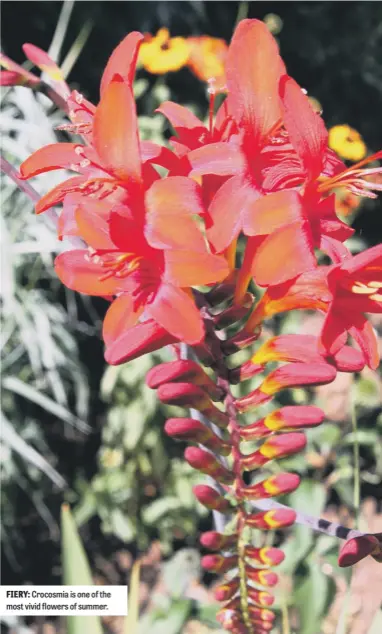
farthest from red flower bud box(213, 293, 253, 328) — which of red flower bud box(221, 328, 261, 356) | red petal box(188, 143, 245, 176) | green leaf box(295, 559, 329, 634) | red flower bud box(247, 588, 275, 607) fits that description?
green leaf box(295, 559, 329, 634)

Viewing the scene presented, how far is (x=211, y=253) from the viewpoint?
0.50m

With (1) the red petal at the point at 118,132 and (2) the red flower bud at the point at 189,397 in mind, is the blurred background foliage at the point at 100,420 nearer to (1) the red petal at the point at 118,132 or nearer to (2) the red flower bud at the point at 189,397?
(2) the red flower bud at the point at 189,397

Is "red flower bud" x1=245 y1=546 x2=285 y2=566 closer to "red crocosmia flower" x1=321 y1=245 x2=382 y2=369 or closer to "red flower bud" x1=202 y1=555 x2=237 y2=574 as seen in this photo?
"red flower bud" x1=202 y1=555 x2=237 y2=574

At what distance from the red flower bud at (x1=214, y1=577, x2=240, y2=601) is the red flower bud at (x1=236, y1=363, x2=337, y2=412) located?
0.49 ft

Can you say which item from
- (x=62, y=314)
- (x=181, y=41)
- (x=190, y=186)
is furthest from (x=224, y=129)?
(x=181, y=41)

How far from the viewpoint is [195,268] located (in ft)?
1.58

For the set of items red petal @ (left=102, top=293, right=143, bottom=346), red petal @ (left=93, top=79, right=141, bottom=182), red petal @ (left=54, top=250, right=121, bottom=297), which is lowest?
red petal @ (left=102, top=293, right=143, bottom=346)

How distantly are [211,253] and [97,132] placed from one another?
0.39 ft

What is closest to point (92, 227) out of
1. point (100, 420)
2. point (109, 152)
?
point (109, 152)

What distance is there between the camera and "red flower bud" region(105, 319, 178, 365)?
490 millimetres

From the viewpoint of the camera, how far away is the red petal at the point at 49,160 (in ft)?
1.84

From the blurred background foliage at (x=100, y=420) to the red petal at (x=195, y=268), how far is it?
32.5 inches

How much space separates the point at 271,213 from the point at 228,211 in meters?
0.03

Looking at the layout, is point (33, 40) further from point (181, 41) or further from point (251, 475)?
point (251, 475)
